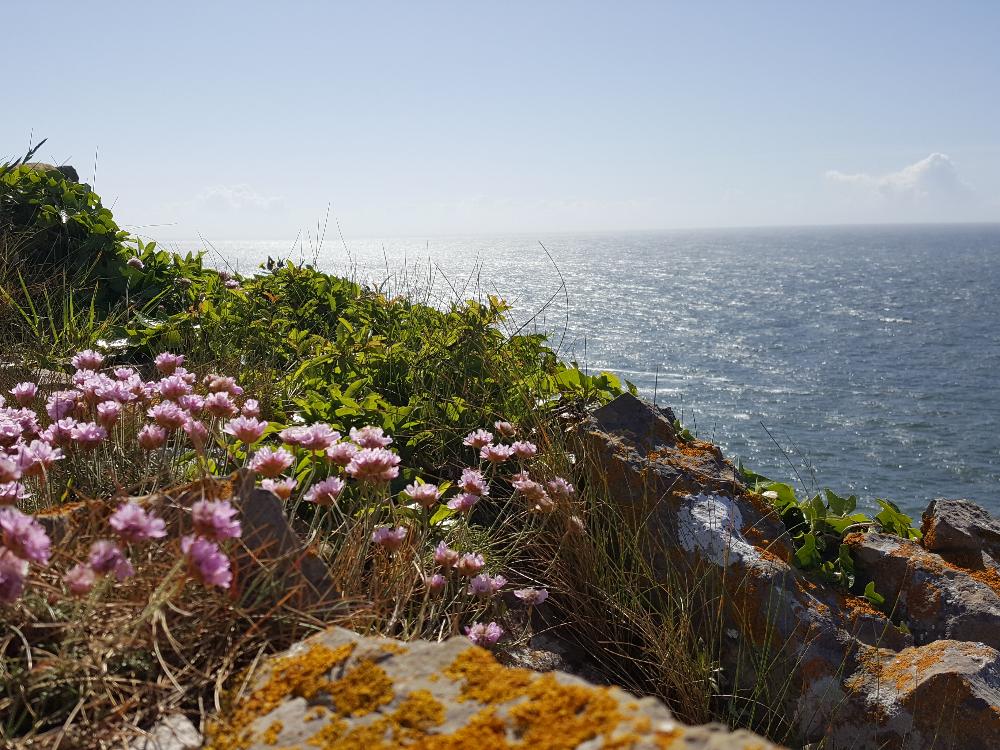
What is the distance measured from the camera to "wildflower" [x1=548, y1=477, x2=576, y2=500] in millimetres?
3037

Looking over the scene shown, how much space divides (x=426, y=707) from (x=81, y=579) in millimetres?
772

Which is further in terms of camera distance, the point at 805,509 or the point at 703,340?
the point at 703,340

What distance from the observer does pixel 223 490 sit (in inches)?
83.0

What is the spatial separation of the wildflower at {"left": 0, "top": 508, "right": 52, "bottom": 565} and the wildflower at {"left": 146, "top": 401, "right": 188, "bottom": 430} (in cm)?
81

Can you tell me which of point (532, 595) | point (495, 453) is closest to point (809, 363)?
point (495, 453)

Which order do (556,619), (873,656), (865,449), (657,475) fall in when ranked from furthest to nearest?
(865,449), (657,475), (556,619), (873,656)

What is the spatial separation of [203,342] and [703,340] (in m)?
30.3

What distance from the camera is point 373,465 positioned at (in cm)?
225

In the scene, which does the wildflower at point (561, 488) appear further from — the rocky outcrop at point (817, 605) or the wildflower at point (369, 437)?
the wildflower at point (369, 437)

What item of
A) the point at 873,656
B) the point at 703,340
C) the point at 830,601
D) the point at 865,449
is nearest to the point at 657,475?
the point at 830,601

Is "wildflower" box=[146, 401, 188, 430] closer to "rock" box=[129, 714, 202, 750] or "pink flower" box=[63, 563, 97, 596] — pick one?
"pink flower" box=[63, 563, 97, 596]

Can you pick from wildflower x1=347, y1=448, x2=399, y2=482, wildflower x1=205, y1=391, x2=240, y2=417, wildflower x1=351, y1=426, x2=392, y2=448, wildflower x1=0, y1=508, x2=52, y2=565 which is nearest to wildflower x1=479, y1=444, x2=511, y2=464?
wildflower x1=351, y1=426, x2=392, y2=448

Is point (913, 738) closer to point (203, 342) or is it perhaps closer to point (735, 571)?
point (735, 571)

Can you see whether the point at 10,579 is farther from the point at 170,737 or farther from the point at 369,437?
the point at 369,437
